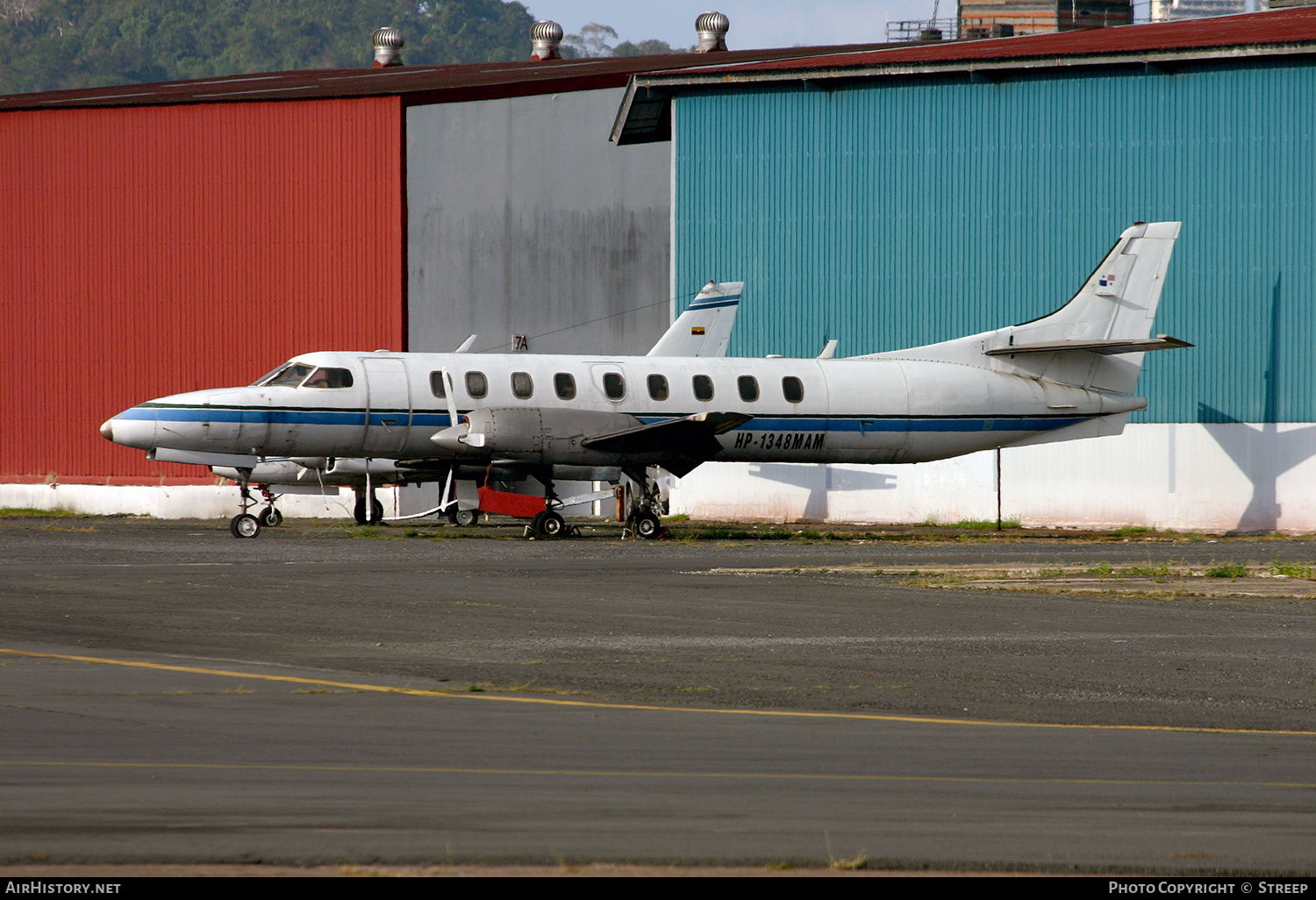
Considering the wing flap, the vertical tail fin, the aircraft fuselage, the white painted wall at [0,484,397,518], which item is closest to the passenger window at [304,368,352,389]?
the aircraft fuselage

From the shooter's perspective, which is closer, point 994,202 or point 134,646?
point 134,646

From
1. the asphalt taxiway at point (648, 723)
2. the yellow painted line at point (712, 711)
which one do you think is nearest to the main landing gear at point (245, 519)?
the asphalt taxiway at point (648, 723)

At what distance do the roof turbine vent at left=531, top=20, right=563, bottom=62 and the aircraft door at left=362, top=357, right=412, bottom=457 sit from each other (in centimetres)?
3725

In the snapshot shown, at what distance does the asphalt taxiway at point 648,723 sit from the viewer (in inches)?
232

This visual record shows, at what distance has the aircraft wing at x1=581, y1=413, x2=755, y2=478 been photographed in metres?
27.4

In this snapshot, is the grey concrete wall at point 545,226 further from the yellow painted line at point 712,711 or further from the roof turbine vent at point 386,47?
the yellow painted line at point 712,711

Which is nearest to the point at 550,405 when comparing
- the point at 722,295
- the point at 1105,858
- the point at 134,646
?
the point at 722,295

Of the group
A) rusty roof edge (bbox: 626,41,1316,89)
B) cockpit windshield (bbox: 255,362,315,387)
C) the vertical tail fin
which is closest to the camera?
cockpit windshield (bbox: 255,362,315,387)

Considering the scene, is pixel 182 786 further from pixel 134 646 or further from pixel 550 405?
pixel 550 405

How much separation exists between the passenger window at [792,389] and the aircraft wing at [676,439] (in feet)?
3.90

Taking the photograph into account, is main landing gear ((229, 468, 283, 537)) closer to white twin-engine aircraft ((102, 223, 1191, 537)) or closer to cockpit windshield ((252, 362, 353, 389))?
white twin-engine aircraft ((102, 223, 1191, 537))

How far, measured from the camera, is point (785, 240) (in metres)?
36.9

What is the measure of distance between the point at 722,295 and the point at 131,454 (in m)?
17.4

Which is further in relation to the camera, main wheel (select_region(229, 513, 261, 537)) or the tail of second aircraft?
the tail of second aircraft
